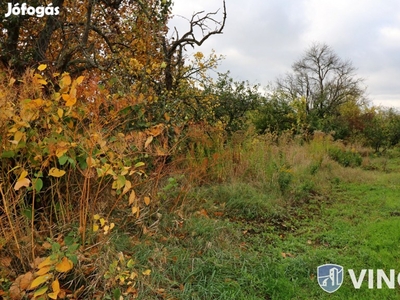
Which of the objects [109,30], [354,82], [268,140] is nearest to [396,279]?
[268,140]

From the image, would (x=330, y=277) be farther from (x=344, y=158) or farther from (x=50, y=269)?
(x=344, y=158)

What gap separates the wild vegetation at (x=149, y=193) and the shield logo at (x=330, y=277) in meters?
0.07

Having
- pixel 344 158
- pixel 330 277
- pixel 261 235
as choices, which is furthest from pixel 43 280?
pixel 344 158

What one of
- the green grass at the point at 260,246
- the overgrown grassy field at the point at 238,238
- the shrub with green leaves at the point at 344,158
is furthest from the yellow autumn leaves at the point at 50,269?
the shrub with green leaves at the point at 344,158

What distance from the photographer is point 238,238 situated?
3285 millimetres

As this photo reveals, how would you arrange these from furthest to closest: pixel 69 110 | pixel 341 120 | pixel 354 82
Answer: pixel 354 82, pixel 341 120, pixel 69 110

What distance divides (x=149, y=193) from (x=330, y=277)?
1856 millimetres

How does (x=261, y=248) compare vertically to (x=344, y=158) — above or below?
below

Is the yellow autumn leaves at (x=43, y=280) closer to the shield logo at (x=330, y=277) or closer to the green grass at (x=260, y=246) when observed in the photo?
the green grass at (x=260, y=246)

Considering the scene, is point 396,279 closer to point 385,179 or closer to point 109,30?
point 385,179

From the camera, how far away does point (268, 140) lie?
682cm

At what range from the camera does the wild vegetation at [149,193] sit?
6.50 ft

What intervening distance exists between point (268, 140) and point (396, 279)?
4.36 meters

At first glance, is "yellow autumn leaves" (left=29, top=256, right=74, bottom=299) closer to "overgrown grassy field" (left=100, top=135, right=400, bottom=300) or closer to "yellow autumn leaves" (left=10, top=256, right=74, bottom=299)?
"yellow autumn leaves" (left=10, top=256, right=74, bottom=299)
